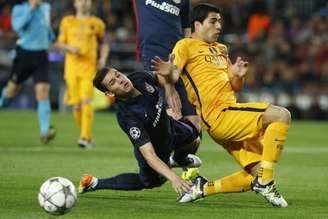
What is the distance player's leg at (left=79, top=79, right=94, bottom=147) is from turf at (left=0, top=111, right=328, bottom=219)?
274mm

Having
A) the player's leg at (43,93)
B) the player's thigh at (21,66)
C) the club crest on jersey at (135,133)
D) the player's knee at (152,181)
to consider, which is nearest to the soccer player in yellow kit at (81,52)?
the player's leg at (43,93)

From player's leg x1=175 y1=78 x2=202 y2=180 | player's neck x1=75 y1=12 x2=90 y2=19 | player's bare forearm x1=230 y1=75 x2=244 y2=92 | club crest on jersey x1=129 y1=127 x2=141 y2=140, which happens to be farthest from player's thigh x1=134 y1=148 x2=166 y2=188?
player's neck x1=75 y1=12 x2=90 y2=19

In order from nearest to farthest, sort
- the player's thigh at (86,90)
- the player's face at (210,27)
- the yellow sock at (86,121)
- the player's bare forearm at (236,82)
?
1. the player's bare forearm at (236,82)
2. the player's face at (210,27)
3. the yellow sock at (86,121)
4. the player's thigh at (86,90)

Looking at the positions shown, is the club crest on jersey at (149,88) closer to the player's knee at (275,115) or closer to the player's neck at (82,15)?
the player's knee at (275,115)

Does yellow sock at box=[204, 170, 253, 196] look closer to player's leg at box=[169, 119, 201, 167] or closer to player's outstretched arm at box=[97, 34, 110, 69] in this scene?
player's leg at box=[169, 119, 201, 167]

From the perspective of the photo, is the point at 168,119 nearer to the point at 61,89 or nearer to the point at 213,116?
the point at 213,116

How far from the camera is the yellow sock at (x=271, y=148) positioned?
912cm

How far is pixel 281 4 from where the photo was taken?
3023 centimetres

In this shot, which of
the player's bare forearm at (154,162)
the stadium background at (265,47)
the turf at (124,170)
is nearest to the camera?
the player's bare forearm at (154,162)

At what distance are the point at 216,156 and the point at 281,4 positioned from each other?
15.6 metres

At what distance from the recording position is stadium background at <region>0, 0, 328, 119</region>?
26812 millimetres

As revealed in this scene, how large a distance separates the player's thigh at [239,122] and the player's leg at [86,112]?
678 cm

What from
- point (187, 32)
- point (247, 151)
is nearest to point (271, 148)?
point (247, 151)

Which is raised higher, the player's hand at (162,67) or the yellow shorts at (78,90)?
the player's hand at (162,67)
